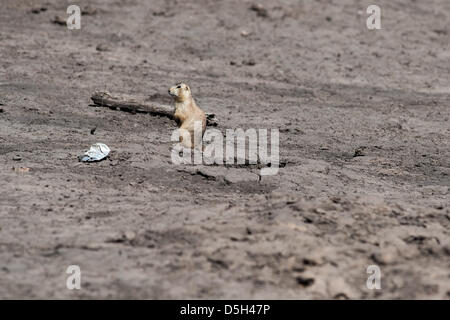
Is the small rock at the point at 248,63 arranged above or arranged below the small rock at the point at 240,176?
above

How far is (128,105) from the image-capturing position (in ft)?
27.0

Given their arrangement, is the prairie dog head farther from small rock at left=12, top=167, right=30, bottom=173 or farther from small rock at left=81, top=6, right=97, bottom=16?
small rock at left=81, top=6, right=97, bottom=16

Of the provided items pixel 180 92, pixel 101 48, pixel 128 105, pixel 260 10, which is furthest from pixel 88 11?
pixel 180 92

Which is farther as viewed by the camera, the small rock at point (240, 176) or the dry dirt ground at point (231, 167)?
the small rock at point (240, 176)

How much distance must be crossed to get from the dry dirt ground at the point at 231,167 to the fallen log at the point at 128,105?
0.10 metres

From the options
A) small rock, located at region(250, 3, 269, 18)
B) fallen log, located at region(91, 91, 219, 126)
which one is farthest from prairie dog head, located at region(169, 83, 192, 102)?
small rock, located at region(250, 3, 269, 18)

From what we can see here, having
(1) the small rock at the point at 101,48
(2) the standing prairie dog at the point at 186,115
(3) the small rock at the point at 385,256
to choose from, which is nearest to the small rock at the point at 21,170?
(2) the standing prairie dog at the point at 186,115

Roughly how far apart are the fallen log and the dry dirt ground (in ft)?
0.32

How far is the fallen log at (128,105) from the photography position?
8.15 meters

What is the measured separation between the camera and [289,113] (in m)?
8.76

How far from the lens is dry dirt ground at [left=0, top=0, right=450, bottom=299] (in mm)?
4664

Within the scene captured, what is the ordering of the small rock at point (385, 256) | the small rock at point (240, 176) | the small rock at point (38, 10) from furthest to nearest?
the small rock at point (38, 10), the small rock at point (240, 176), the small rock at point (385, 256)

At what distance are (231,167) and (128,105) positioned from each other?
6.27ft

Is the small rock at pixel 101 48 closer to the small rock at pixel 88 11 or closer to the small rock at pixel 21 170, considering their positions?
the small rock at pixel 88 11
